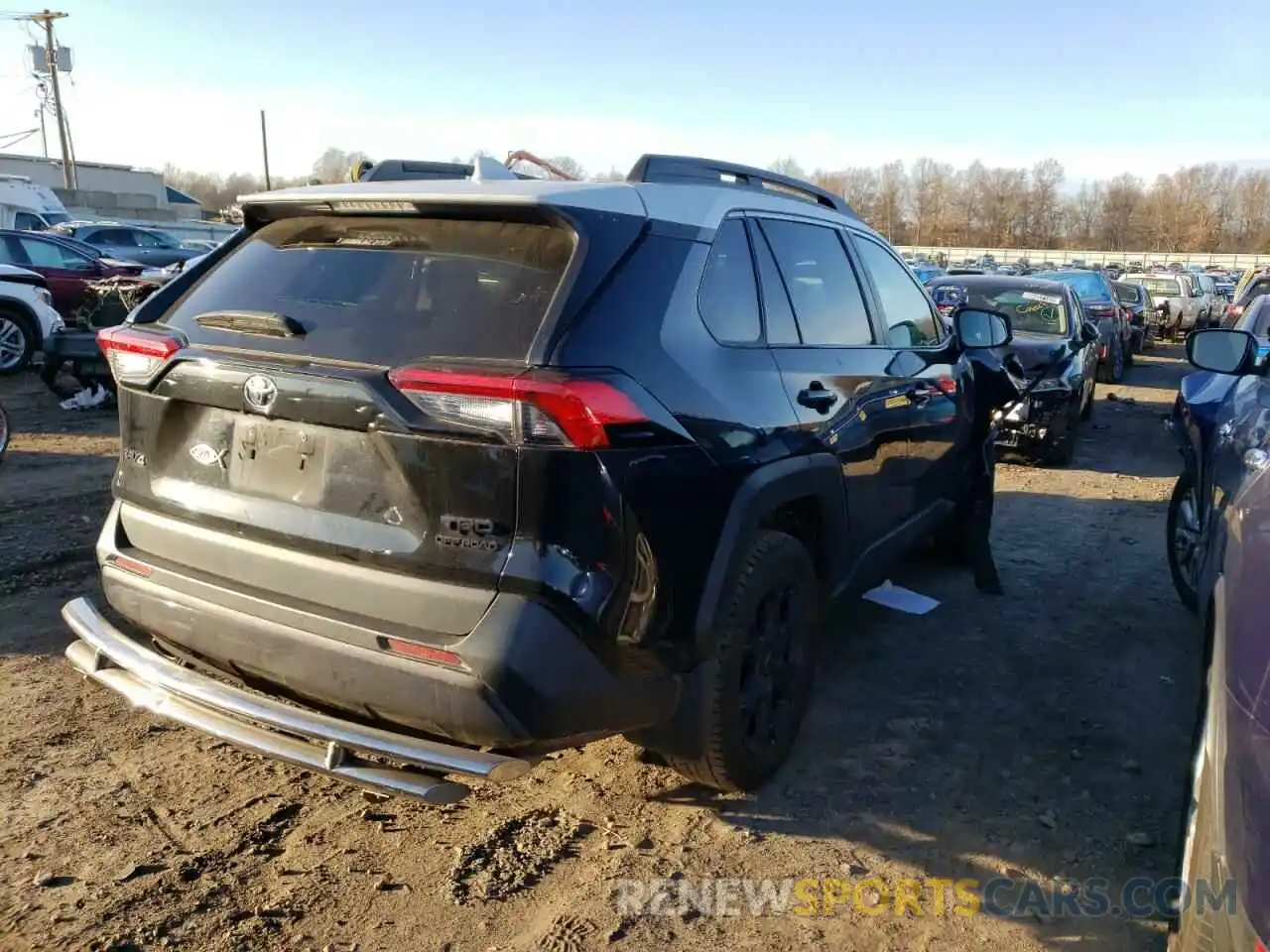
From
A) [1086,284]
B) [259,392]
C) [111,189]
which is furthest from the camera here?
[111,189]

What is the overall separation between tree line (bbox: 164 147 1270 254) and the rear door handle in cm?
10317

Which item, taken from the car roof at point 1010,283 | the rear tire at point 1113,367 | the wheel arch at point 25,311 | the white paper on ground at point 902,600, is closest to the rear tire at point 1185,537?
the white paper on ground at point 902,600

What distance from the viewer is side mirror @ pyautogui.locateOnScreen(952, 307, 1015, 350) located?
5352mm

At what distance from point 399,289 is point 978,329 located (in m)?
3.54

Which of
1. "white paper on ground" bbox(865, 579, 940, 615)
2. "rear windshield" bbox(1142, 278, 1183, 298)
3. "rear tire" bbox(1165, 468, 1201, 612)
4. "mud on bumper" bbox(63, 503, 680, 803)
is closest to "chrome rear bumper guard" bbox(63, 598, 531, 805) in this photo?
"mud on bumper" bbox(63, 503, 680, 803)

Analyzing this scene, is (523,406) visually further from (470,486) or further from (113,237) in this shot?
(113,237)

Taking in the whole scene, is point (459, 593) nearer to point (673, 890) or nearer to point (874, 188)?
point (673, 890)

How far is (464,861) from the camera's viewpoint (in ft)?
10.1

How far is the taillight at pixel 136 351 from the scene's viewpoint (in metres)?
2.99

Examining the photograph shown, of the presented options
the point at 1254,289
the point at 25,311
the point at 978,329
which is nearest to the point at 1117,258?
the point at 1254,289

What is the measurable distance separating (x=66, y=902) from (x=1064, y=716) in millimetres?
3635

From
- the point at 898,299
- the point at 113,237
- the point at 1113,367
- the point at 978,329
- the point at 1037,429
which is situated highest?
the point at 898,299

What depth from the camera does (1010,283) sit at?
11.5 m

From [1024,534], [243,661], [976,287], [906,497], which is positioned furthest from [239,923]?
[976,287]
